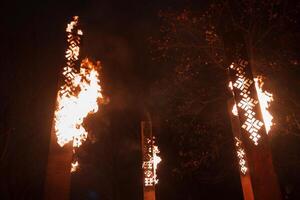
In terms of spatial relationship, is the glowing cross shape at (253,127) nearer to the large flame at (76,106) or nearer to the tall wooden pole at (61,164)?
the large flame at (76,106)

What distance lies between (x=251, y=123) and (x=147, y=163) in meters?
7.94

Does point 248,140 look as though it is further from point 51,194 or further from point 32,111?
point 32,111

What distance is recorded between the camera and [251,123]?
18.0ft

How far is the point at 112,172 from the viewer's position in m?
21.5

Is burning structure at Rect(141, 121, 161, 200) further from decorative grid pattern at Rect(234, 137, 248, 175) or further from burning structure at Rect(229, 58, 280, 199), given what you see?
burning structure at Rect(229, 58, 280, 199)

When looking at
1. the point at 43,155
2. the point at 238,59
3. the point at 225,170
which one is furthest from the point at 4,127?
the point at 225,170

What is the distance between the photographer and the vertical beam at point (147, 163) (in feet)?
41.1

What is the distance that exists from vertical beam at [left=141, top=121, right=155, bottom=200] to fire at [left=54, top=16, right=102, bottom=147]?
658cm

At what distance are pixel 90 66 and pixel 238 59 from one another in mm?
3144

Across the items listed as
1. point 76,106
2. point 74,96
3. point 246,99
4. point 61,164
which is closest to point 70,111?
point 76,106

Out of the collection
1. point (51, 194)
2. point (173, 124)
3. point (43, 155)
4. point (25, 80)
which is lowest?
point (51, 194)

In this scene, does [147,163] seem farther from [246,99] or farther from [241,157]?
[246,99]

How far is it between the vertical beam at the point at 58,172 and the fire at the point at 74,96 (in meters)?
0.12

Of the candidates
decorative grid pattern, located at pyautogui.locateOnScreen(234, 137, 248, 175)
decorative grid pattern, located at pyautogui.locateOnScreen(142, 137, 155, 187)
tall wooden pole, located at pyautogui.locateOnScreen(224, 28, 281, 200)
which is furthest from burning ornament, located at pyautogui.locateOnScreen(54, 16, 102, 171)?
decorative grid pattern, located at pyautogui.locateOnScreen(142, 137, 155, 187)
